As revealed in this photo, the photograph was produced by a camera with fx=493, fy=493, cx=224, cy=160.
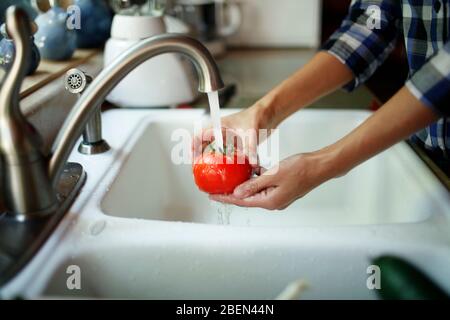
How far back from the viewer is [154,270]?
1.90 ft

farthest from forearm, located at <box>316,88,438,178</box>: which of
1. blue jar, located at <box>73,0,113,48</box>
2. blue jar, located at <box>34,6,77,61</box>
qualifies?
blue jar, located at <box>73,0,113,48</box>

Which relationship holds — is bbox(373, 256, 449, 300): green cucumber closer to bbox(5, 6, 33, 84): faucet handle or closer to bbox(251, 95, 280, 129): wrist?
Result: bbox(251, 95, 280, 129): wrist

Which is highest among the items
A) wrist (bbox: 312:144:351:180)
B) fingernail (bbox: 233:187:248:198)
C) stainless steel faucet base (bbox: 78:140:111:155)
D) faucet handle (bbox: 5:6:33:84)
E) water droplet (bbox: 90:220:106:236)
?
faucet handle (bbox: 5:6:33:84)

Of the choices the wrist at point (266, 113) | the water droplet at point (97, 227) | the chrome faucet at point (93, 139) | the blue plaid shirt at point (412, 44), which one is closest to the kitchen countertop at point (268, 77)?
the blue plaid shirt at point (412, 44)

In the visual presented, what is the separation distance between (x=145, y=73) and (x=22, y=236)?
21.7 inches

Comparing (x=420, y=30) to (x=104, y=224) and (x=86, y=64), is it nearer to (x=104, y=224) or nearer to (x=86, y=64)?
(x=104, y=224)

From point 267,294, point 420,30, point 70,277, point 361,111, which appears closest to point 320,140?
point 361,111

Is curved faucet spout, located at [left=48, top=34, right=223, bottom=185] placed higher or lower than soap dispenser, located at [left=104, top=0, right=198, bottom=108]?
higher

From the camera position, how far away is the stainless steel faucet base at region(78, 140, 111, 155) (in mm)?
783

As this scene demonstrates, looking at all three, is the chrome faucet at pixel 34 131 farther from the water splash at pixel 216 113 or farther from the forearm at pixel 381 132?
the forearm at pixel 381 132

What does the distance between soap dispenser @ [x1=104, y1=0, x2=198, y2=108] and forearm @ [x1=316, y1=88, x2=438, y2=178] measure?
50cm

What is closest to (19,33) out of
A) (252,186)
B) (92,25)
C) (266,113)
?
(252,186)

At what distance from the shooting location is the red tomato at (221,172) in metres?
0.68

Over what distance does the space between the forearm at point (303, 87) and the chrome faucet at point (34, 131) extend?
267 mm
